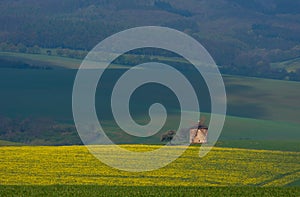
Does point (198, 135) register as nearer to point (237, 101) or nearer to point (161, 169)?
point (161, 169)

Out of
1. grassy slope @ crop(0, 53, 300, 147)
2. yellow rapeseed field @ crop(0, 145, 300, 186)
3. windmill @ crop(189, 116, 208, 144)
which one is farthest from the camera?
grassy slope @ crop(0, 53, 300, 147)

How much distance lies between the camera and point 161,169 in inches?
1425

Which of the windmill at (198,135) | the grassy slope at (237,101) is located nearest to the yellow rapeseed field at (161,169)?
the windmill at (198,135)

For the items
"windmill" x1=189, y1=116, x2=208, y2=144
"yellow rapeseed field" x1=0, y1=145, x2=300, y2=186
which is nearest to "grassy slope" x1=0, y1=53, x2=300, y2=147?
"windmill" x1=189, y1=116, x2=208, y2=144

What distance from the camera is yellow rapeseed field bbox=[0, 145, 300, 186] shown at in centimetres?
3322

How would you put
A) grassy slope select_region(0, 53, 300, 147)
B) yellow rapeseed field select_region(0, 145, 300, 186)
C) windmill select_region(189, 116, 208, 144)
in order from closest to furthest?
yellow rapeseed field select_region(0, 145, 300, 186)
windmill select_region(189, 116, 208, 144)
grassy slope select_region(0, 53, 300, 147)

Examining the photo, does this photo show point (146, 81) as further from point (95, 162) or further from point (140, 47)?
point (95, 162)

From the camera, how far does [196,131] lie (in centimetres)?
4616

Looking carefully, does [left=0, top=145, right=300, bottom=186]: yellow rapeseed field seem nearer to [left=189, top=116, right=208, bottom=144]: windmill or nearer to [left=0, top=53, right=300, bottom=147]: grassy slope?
[left=189, top=116, right=208, bottom=144]: windmill

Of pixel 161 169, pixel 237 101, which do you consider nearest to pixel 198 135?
pixel 161 169

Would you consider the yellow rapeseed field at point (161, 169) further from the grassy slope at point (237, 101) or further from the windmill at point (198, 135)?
the grassy slope at point (237, 101)

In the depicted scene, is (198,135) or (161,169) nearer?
(161,169)

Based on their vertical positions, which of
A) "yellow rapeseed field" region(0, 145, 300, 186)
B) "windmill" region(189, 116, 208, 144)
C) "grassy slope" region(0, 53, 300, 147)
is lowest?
"grassy slope" region(0, 53, 300, 147)

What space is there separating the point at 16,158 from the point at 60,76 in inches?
2340
